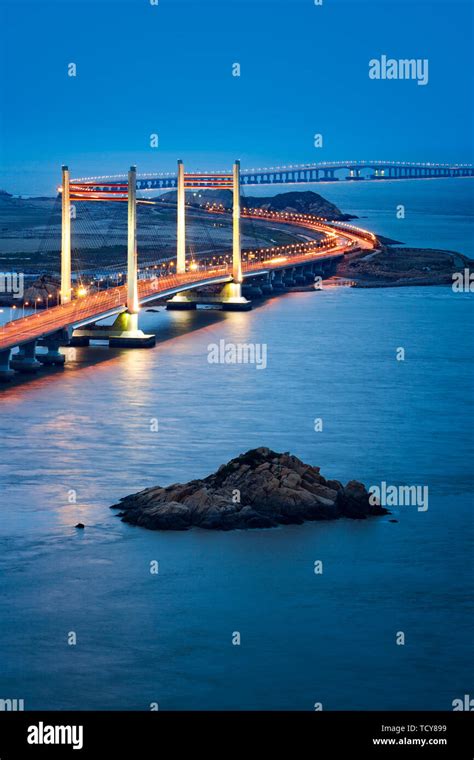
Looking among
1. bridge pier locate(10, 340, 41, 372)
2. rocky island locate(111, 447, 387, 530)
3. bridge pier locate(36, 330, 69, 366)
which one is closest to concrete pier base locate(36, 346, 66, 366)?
bridge pier locate(36, 330, 69, 366)

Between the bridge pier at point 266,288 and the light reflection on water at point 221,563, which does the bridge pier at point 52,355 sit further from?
the bridge pier at point 266,288

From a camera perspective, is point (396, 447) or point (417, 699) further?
point (396, 447)

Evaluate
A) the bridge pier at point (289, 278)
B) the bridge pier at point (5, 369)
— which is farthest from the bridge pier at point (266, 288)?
the bridge pier at point (5, 369)

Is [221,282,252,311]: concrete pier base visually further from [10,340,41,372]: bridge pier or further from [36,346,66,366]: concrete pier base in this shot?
[10,340,41,372]: bridge pier

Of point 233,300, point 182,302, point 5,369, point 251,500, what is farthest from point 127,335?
point 251,500

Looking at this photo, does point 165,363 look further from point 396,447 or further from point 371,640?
point 371,640
